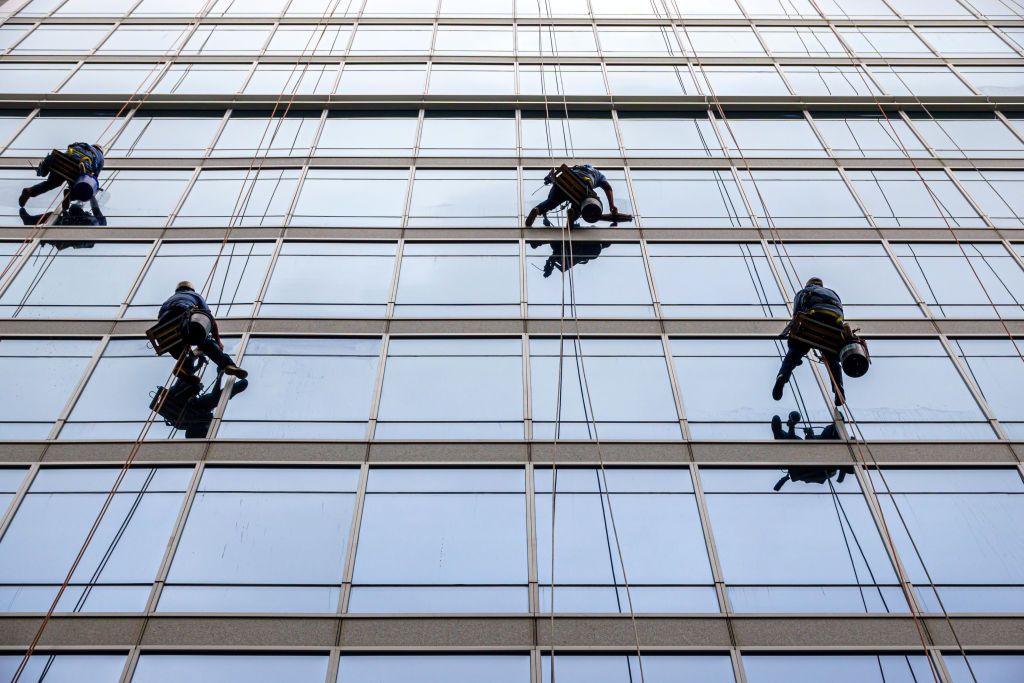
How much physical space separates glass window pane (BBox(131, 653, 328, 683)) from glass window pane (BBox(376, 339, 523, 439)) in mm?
3235

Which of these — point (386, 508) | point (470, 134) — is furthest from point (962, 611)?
point (470, 134)

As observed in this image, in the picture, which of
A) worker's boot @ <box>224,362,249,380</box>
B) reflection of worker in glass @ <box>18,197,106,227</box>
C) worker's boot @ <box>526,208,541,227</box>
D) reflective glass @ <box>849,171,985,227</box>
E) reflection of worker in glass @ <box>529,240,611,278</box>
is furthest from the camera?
reflective glass @ <box>849,171,985,227</box>

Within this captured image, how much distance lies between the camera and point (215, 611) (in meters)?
9.84

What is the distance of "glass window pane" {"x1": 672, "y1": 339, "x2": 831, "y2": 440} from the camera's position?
12.1 metres

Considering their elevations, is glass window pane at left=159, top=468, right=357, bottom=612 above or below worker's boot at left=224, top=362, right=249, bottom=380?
below

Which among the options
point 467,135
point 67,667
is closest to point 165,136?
point 467,135

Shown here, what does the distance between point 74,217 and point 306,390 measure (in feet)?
21.4

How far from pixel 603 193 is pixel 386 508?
8.06 metres

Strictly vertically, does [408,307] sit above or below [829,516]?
above

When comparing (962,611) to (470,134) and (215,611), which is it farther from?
(470,134)

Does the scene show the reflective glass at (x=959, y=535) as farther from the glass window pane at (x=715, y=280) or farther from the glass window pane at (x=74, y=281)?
the glass window pane at (x=74, y=281)

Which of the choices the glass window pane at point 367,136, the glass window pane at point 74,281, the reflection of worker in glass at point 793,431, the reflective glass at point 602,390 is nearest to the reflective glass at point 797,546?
the reflection of worker in glass at point 793,431

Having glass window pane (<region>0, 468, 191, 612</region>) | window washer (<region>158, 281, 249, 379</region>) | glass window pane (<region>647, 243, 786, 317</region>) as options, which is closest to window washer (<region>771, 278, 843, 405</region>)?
glass window pane (<region>647, 243, 786, 317</region>)

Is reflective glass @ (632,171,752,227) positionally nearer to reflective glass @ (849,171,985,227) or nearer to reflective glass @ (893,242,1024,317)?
reflective glass @ (849,171,985,227)
